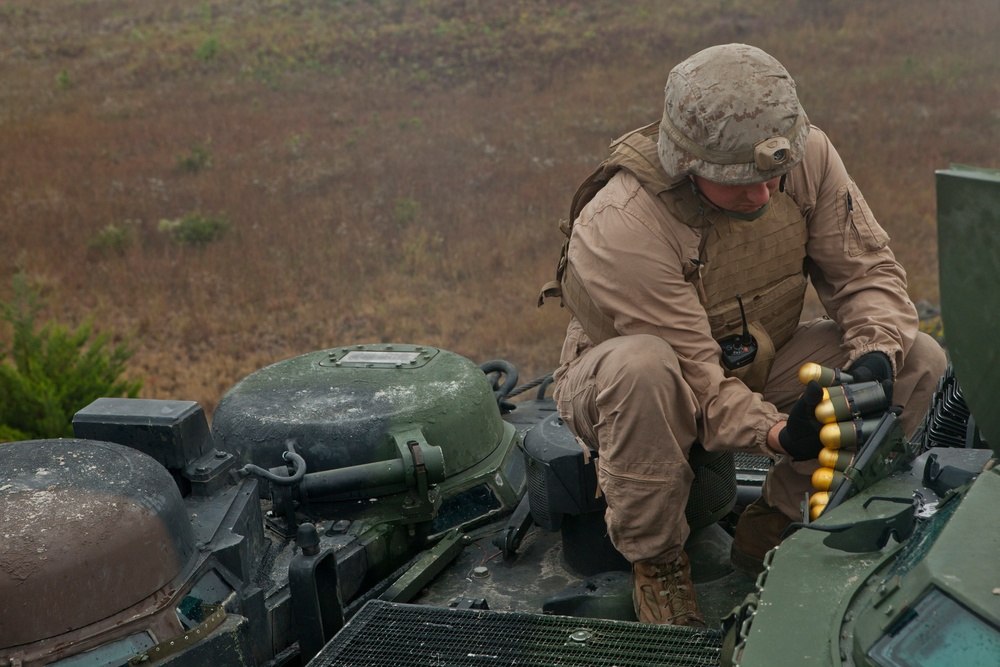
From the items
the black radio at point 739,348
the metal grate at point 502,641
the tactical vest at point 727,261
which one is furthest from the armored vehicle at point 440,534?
the tactical vest at point 727,261

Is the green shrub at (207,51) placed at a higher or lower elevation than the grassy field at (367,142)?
higher

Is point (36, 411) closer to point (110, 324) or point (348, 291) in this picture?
point (110, 324)

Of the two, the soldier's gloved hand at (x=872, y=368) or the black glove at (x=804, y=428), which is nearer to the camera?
the black glove at (x=804, y=428)

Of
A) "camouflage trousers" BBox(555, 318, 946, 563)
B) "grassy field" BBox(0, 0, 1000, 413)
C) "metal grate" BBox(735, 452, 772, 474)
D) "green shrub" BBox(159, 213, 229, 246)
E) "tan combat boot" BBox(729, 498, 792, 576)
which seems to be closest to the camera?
"camouflage trousers" BBox(555, 318, 946, 563)

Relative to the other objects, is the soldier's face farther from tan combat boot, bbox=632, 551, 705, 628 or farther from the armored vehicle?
tan combat boot, bbox=632, 551, 705, 628

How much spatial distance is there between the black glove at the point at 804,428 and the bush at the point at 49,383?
5.07 metres

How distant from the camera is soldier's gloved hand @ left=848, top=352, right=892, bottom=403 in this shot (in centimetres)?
383

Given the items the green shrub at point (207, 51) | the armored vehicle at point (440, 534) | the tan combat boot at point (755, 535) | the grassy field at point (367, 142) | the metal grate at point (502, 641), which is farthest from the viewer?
the green shrub at point (207, 51)

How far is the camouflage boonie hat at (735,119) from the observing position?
3740mm

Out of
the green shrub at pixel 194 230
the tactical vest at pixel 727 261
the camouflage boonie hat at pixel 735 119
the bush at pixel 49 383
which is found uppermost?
the camouflage boonie hat at pixel 735 119

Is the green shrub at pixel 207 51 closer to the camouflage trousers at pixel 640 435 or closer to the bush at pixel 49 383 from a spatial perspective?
the bush at pixel 49 383

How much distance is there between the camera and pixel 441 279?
41.4ft

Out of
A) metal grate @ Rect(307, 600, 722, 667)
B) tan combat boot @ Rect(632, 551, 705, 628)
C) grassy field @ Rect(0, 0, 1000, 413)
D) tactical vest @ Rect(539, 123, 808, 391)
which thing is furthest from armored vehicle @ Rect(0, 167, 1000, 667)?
grassy field @ Rect(0, 0, 1000, 413)

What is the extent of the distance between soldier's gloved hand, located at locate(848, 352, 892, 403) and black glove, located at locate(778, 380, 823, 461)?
0.39 m
